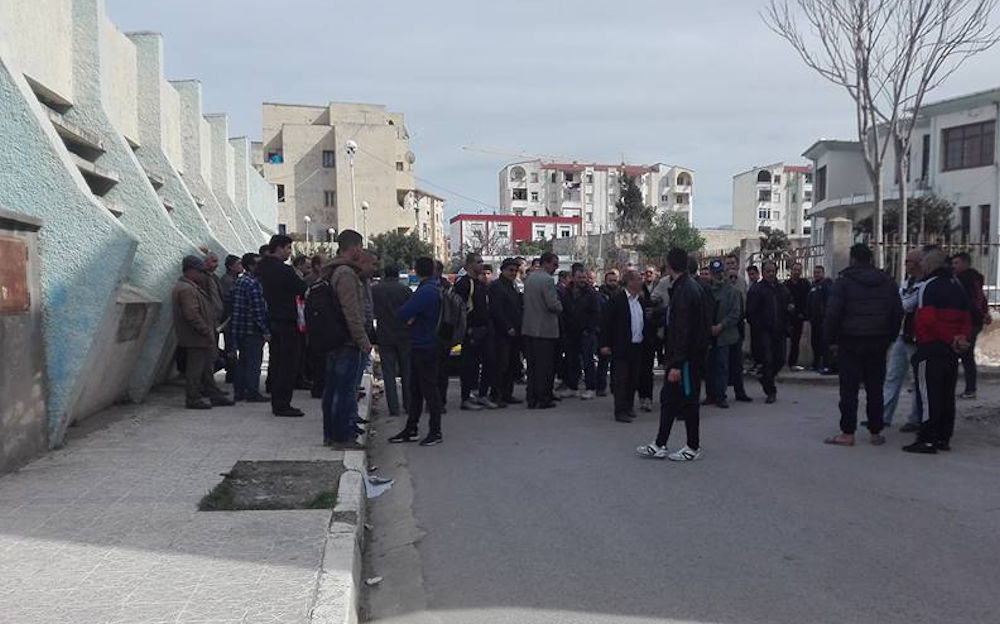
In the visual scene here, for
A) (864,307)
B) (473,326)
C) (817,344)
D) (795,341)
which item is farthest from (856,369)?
(817,344)

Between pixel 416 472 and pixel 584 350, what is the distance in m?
5.04

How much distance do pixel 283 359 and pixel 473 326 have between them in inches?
102

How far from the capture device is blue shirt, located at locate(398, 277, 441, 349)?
8.14m

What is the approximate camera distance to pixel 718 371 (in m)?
10.6

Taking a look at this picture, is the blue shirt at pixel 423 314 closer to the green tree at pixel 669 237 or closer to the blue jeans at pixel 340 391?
the blue jeans at pixel 340 391

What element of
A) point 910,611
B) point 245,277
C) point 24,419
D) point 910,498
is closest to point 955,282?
point 910,498

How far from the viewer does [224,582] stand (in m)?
4.20

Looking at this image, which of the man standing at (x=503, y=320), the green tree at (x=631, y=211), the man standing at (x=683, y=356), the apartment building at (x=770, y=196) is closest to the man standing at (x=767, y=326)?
the man standing at (x=503, y=320)

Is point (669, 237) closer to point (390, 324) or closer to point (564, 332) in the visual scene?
point (564, 332)

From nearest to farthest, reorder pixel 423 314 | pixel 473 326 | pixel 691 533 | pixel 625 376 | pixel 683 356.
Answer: pixel 691 533 → pixel 683 356 → pixel 423 314 → pixel 625 376 → pixel 473 326

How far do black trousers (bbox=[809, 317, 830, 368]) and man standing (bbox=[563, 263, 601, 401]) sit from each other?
3.86 m

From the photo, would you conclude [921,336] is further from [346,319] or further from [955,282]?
[346,319]

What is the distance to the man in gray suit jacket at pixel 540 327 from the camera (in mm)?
10469

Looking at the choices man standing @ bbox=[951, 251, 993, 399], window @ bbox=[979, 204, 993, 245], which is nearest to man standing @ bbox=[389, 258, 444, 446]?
man standing @ bbox=[951, 251, 993, 399]
